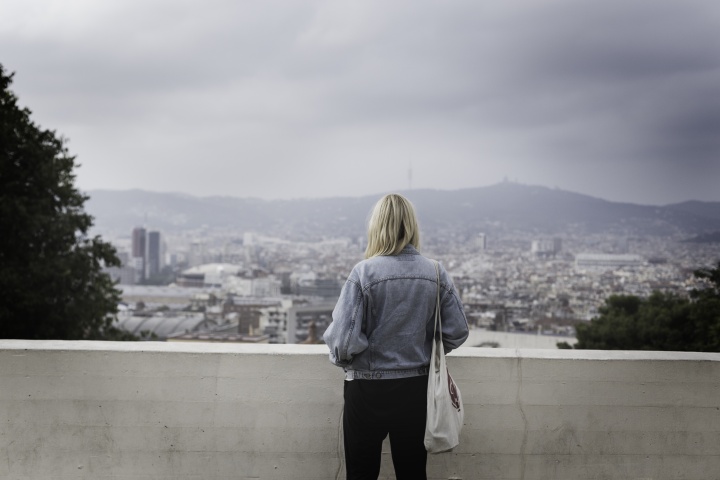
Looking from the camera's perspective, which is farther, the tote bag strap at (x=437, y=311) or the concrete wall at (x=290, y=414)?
the concrete wall at (x=290, y=414)

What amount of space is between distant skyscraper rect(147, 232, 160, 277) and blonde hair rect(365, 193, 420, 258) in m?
83.2

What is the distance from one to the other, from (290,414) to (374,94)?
5541 inches

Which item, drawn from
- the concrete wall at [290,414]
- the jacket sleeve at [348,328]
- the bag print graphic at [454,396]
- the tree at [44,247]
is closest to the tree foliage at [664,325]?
the tree at [44,247]

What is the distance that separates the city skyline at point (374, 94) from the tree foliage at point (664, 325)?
255 ft

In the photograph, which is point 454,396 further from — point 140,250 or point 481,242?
point 140,250

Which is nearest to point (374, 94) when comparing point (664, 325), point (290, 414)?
point (664, 325)

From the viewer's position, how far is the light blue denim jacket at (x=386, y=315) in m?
2.66

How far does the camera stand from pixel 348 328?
2637 millimetres

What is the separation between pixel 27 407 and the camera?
3391mm

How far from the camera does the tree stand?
17812 millimetres

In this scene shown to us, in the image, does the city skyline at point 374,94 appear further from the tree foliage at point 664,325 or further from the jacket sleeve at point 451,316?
the jacket sleeve at point 451,316

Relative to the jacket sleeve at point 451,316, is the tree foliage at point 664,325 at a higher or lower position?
lower

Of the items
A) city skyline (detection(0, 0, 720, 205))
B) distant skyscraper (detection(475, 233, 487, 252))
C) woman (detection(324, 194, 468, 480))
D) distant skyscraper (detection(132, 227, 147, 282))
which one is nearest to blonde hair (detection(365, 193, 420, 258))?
woman (detection(324, 194, 468, 480))

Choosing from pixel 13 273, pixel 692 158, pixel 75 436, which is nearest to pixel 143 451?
pixel 75 436
